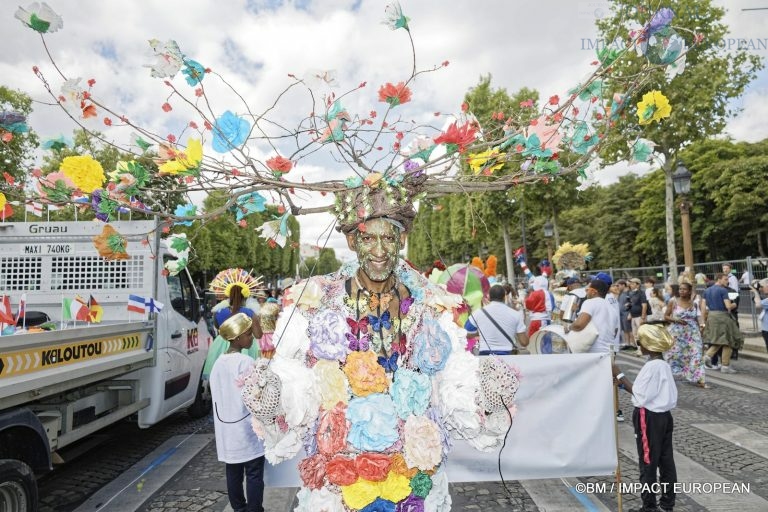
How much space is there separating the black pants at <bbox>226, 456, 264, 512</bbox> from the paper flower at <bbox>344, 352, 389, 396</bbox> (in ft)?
6.40

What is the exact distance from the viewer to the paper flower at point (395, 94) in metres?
2.31

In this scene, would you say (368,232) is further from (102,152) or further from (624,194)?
(624,194)

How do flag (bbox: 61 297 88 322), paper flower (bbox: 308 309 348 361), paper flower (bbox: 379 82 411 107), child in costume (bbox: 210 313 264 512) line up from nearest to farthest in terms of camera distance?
paper flower (bbox: 308 309 348 361)
paper flower (bbox: 379 82 411 107)
child in costume (bbox: 210 313 264 512)
flag (bbox: 61 297 88 322)

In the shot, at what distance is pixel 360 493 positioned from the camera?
2.09 m

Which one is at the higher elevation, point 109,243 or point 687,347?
point 109,243

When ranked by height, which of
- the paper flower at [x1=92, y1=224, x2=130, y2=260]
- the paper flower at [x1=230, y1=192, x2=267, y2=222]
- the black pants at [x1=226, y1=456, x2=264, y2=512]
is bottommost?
the black pants at [x1=226, y1=456, x2=264, y2=512]

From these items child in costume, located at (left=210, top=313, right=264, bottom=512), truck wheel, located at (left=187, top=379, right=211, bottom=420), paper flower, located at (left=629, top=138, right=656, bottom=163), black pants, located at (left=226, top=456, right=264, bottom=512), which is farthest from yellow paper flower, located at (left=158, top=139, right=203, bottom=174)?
truck wheel, located at (left=187, top=379, right=211, bottom=420)

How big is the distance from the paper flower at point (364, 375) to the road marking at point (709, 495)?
3508mm

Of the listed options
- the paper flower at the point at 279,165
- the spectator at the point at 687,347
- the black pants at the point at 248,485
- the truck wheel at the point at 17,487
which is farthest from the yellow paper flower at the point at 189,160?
the spectator at the point at 687,347

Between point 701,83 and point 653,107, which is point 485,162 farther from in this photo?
point 701,83

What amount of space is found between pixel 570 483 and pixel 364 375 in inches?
139

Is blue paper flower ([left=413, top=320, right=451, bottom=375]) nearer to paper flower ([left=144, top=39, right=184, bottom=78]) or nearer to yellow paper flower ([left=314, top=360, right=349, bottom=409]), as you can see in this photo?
yellow paper flower ([left=314, top=360, right=349, bottom=409])

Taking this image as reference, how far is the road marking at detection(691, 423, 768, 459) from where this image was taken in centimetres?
527

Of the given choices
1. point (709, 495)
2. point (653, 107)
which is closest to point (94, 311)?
point (653, 107)
